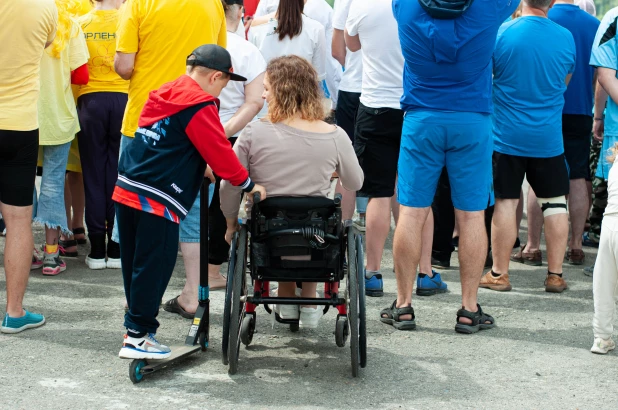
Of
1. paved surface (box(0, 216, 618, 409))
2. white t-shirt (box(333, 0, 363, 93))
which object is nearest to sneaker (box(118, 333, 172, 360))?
paved surface (box(0, 216, 618, 409))

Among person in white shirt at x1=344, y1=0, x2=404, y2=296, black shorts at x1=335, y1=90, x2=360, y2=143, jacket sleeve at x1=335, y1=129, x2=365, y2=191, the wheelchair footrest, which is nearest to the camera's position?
the wheelchair footrest

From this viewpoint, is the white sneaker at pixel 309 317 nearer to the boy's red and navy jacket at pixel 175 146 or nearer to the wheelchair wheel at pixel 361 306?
the wheelchair wheel at pixel 361 306

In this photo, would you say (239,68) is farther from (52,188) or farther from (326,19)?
(326,19)

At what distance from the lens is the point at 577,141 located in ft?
24.2

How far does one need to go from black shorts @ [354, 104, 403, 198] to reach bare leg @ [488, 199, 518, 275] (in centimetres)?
74

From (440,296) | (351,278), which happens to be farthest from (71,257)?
(351,278)

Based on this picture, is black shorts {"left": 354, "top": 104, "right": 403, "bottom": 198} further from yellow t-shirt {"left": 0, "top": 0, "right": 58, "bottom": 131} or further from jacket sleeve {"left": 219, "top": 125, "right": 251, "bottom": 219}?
yellow t-shirt {"left": 0, "top": 0, "right": 58, "bottom": 131}

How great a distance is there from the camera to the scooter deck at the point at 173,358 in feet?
15.0

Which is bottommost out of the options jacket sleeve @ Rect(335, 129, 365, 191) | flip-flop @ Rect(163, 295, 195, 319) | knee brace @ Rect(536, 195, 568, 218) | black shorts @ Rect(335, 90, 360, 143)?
flip-flop @ Rect(163, 295, 195, 319)

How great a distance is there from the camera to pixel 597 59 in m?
6.72

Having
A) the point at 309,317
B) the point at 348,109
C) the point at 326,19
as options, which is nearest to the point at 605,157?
the point at 348,109

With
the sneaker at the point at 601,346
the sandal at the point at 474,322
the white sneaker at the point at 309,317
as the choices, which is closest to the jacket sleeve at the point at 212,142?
the white sneaker at the point at 309,317

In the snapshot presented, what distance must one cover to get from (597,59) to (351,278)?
310 cm

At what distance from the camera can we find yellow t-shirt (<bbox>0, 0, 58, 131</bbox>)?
17.0 ft
